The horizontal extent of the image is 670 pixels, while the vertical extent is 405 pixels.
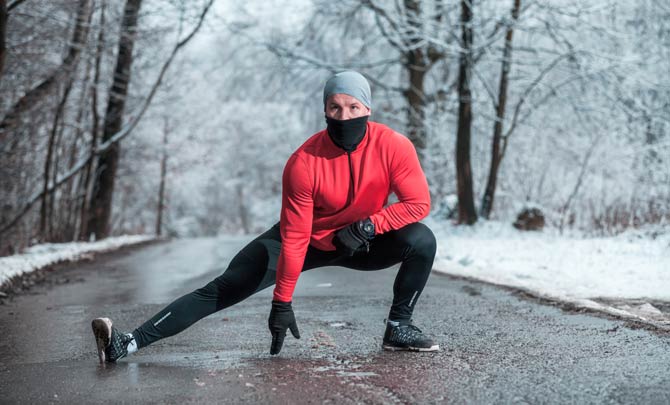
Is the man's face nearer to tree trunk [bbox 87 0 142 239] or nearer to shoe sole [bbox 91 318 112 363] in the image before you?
shoe sole [bbox 91 318 112 363]

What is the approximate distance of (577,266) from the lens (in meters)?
9.20

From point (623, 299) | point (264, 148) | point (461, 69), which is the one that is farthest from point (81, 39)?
point (264, 148)

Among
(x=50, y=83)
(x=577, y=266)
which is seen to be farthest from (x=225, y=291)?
(x=50, y=83)

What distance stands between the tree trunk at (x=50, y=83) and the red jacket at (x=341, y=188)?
1001cm

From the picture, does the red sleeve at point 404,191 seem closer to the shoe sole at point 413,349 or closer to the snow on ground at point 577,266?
the shoe sole at point 413,349

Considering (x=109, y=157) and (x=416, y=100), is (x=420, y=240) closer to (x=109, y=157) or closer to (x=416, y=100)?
(x=416, y=100)

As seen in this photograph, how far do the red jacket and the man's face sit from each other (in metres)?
0.14

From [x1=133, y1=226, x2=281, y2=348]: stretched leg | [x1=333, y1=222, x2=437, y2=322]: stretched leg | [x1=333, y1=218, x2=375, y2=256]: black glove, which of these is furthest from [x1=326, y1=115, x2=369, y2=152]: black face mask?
[x1=133, y1=226, x2=281, y2=348]: stretched leg

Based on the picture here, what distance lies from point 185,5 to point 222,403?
16.3 metres

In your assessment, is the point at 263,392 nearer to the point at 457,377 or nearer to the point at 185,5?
the point at 457,377

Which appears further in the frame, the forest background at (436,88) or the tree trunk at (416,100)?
the tree trunk at (416,100)

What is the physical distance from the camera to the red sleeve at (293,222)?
4.12 meters

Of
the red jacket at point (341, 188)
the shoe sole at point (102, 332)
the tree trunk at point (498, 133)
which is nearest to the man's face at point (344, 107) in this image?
the red jacket at point (341, 188)

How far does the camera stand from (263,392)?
11.4ft
